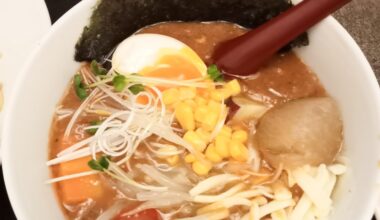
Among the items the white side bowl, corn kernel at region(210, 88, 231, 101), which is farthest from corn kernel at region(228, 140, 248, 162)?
the white side bowl

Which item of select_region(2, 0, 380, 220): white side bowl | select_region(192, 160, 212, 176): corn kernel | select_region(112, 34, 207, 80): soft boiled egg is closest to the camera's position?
select_region(2, 0, 380, 220): white side bowl

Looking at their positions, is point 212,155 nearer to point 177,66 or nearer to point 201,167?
point 201,167

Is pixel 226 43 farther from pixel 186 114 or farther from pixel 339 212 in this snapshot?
pixel 339 212

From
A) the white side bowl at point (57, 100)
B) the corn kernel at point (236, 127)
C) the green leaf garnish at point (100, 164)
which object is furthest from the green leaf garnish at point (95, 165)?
the corn kernel at point (236, 127)

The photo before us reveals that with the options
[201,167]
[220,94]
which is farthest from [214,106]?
[201,167]

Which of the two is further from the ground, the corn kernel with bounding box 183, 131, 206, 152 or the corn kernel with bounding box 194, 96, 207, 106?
the corn kernel with bounding box 194, 96, 207, 106

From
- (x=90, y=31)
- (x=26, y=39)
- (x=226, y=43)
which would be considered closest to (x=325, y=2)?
(x=226, y=43)

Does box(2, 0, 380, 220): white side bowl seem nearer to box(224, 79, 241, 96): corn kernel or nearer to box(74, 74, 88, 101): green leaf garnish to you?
box(74, 74, 88, 101): green leaf garnish
